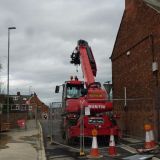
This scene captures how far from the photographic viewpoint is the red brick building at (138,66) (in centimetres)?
2370

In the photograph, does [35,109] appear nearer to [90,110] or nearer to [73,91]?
[73,91]

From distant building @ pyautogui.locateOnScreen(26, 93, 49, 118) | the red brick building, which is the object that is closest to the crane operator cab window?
the red brick building

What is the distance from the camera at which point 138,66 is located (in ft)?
87.8

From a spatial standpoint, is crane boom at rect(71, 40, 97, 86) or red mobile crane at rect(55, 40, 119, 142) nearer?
red mobile crane at rect(55, 40, 119, 142)

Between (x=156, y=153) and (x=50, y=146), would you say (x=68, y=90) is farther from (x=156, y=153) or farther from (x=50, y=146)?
(x=156, y=153)

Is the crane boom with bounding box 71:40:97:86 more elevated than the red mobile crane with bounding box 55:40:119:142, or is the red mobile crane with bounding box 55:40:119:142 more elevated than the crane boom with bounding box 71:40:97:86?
the crane boom with bounding box 71:40:97:86

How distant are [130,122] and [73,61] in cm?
496

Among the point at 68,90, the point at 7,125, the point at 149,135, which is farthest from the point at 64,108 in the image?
the point at 7,125

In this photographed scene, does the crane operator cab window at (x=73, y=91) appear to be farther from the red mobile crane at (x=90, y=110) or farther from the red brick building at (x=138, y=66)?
the red brick building at (x=138, y=66)

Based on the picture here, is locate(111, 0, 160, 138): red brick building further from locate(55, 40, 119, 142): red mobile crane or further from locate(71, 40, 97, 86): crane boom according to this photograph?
locate(71, 40, 97, 86): crane boom

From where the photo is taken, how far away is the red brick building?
77.8 ft

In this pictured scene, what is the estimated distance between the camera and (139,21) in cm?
2666

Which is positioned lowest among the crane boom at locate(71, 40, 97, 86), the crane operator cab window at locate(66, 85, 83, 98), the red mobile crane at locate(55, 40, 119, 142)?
the red mobile crane at locate(55, 40, 119, 142)

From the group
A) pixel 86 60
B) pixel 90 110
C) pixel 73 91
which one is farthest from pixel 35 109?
pixel 90 110
